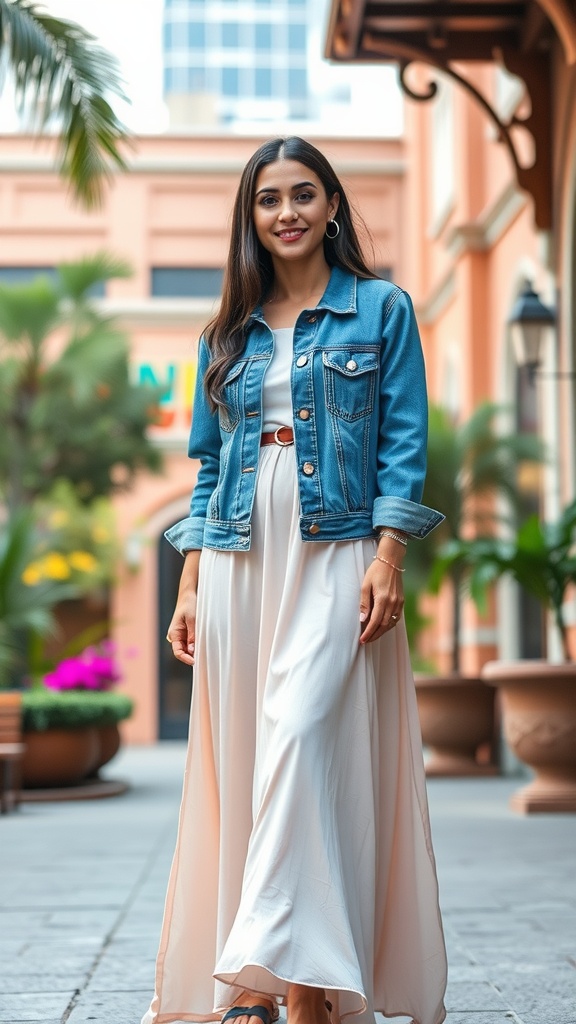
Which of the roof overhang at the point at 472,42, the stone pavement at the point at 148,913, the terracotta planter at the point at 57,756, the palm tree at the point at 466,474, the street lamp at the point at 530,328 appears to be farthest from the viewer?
the palm tree at the point at 466,474

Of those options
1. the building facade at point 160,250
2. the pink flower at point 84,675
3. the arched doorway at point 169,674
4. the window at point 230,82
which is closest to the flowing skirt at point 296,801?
the pink flower at point 84,675

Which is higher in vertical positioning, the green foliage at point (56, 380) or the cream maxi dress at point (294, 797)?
the green foliage at point (56, 380)

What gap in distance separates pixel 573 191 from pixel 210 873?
7930mm

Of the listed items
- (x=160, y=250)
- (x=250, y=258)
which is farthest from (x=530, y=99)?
(x=160, y=250)

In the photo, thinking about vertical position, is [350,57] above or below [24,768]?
above

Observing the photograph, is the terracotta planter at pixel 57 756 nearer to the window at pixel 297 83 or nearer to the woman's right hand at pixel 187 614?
the woman's right hand at pixel 187 614

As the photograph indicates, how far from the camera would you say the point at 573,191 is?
393 inches

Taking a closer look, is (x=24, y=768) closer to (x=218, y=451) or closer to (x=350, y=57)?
(x=350, y=57)

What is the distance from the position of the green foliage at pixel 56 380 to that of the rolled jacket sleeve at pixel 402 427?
11152mm

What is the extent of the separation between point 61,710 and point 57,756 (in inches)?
17.0

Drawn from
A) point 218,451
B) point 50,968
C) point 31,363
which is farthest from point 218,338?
point 31,363

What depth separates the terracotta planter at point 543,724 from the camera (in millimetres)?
8164

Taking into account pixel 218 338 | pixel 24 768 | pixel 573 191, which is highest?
Answer: pixel 573 191

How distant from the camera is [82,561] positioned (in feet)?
68.8
